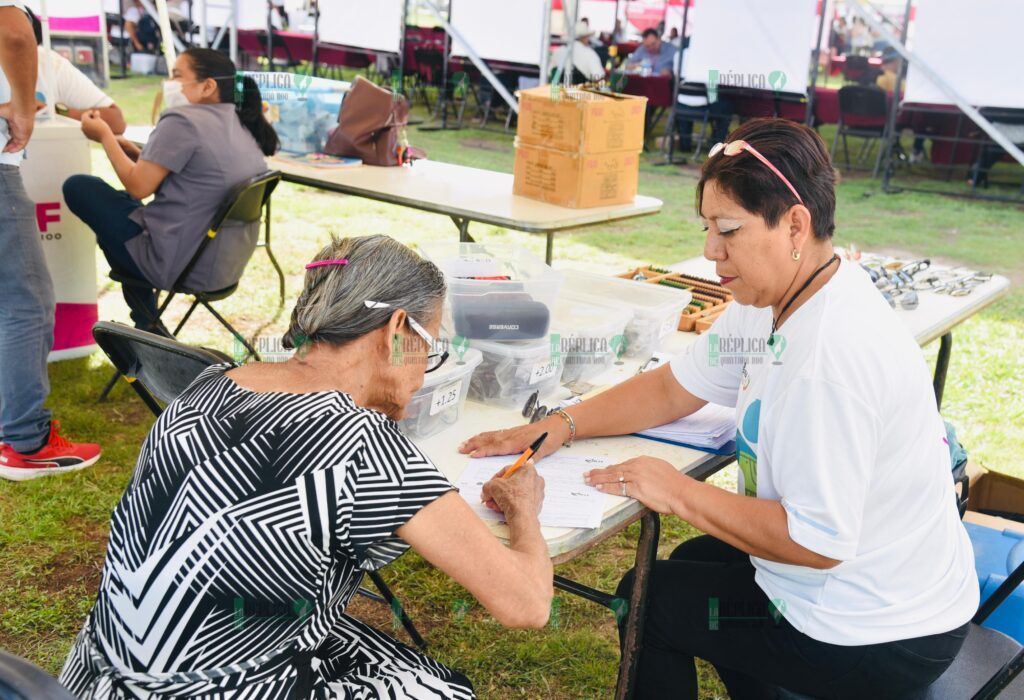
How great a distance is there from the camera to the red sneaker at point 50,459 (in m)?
3.34

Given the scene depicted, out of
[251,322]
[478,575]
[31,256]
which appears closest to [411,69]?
[251,322]

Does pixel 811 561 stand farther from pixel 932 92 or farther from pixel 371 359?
pixel 932 92

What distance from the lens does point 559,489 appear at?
1.81 meters

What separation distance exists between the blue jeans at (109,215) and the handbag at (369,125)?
121cm

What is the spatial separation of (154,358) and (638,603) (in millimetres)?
1094

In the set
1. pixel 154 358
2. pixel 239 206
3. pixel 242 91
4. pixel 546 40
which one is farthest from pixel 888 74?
pixel 154 358

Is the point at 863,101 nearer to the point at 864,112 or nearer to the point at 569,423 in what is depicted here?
the point at 864,112

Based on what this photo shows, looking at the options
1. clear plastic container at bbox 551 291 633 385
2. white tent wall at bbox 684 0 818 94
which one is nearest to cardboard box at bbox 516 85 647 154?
clear plastic container at bbox 551 291 633 385

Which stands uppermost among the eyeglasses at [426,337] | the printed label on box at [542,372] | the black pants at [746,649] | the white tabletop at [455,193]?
the eyeglasses at [426,337]

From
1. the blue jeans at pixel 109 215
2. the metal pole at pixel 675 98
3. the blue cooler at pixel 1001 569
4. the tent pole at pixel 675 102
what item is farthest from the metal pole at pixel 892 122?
the blue cooler at pixel 1001 569

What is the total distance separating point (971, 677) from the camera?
5.89ft

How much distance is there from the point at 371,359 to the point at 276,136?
330cm

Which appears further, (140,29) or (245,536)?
(140,29)

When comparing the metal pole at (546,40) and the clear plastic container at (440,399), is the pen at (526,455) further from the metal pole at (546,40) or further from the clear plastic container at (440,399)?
the metal pole at (546,40)
